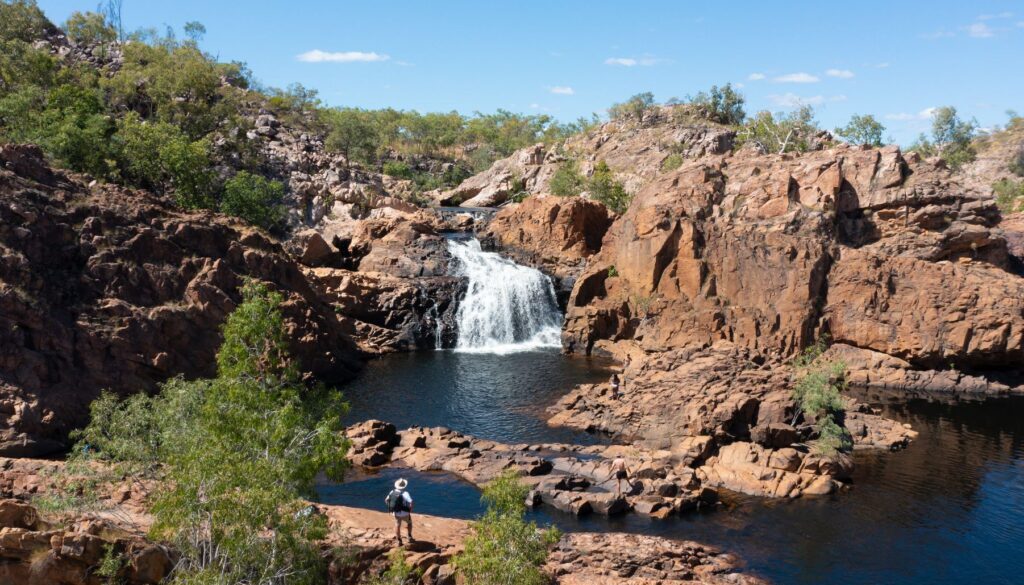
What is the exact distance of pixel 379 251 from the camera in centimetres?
5853

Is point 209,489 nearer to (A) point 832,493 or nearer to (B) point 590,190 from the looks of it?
(A) point 832,493

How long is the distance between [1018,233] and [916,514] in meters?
42.8

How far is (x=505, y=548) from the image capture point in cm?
1733

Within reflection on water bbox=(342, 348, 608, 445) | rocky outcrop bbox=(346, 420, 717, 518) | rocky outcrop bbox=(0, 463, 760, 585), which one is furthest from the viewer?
reflection on water bbox=(342, 348, 608, 445)

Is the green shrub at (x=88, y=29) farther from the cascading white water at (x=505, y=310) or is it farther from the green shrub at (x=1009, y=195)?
the green shrub at (x=1009, y=195)

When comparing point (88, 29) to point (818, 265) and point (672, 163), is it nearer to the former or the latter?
point (672, 163)

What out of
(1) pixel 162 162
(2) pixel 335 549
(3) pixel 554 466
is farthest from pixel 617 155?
(2) pixel 335 549

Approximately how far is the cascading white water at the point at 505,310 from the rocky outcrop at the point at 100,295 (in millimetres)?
12192

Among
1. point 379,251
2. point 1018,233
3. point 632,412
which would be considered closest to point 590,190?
point 379,251

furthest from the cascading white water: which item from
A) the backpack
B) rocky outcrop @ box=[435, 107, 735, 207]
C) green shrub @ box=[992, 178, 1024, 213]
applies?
green shrub @ box=[992, 178, 1024, 213]

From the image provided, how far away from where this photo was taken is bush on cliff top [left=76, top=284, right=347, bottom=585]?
1521 centimetres

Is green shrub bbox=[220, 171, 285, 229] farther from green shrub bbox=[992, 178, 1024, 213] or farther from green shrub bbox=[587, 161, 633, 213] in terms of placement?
green shrub bbox=[992, 178, 1024, 213]

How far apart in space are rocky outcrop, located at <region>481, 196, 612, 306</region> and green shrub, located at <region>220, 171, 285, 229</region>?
18538 mm

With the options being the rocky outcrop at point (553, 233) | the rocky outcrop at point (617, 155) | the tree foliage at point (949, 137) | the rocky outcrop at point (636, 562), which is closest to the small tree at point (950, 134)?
A: the tree foliage at point (949, 137)
